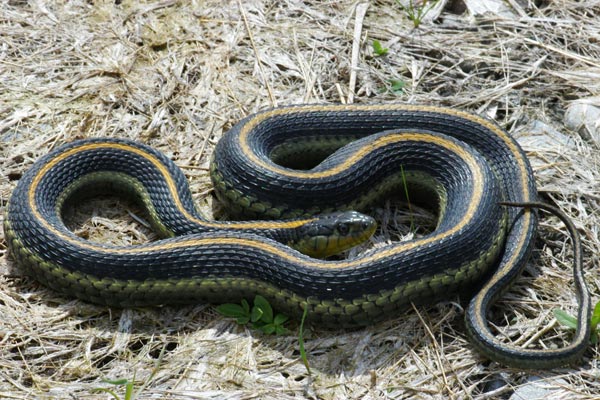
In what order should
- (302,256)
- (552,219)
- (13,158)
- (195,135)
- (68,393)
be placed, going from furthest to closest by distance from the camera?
(195,135) → (13,158) → (552,219) → (302,256) → (68,393)

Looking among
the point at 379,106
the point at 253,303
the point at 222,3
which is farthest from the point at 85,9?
the point at 253,303

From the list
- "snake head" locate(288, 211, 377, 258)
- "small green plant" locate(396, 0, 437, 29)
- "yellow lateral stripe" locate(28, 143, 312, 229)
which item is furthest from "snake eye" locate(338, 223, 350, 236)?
"small green plant" locate(396, 0, 437, 29)

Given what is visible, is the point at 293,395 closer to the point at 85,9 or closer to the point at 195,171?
the point at 195,171

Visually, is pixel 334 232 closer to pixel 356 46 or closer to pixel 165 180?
pixel 165 180

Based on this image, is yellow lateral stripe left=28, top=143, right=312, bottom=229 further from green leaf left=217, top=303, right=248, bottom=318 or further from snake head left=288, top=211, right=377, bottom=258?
green leaf left=217, top=303, right=248, bottom=318

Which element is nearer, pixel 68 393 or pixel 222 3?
pixel 68 393

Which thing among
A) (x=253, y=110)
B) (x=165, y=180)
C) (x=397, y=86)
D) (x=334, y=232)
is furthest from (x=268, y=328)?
(x=397, y=86)
